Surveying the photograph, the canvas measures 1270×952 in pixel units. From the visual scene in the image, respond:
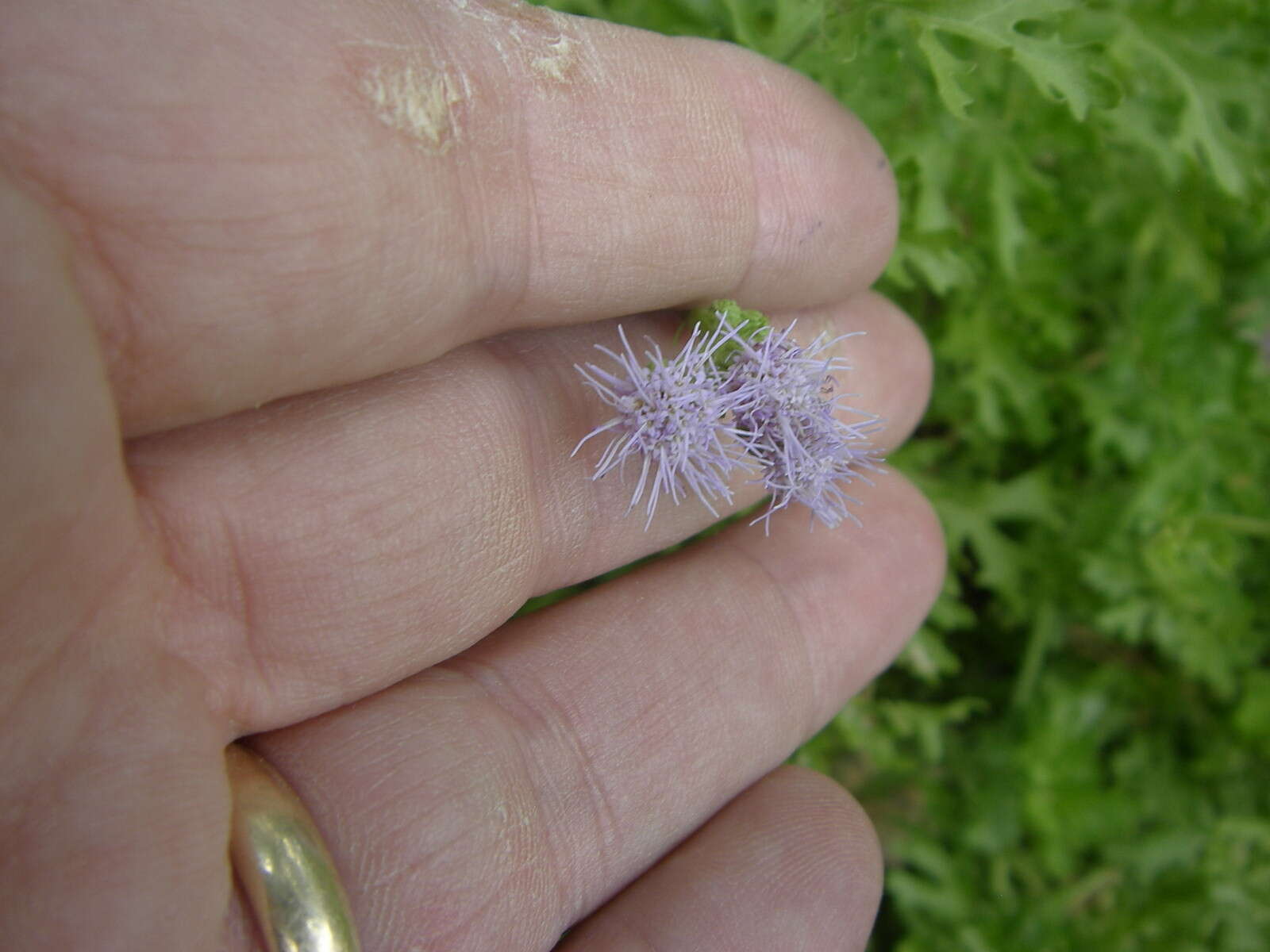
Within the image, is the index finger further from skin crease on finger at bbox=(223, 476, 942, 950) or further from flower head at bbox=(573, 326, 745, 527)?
skin crease on finger at bbox=(223, 476, 942, 950)

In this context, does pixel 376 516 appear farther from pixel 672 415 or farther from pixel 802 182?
pixel 802 182

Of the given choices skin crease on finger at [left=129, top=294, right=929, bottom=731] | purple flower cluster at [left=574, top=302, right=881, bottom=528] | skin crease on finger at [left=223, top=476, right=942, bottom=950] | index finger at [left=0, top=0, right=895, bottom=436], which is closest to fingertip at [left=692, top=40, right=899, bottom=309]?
index finger at [left=0, top=0, right=895, bottom=436]

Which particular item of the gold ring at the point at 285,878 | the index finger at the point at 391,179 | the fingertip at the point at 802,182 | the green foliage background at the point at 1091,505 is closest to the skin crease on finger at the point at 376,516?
the index finger at the point at 391,179

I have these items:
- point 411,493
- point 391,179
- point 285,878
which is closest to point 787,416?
point 411,493

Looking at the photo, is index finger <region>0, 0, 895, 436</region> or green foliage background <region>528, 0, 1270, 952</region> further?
green foliage background <region>528, 0, 1270, 952</region>

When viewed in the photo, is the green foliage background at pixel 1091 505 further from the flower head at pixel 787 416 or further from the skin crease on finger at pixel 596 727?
the flower head at pixel 787 416
